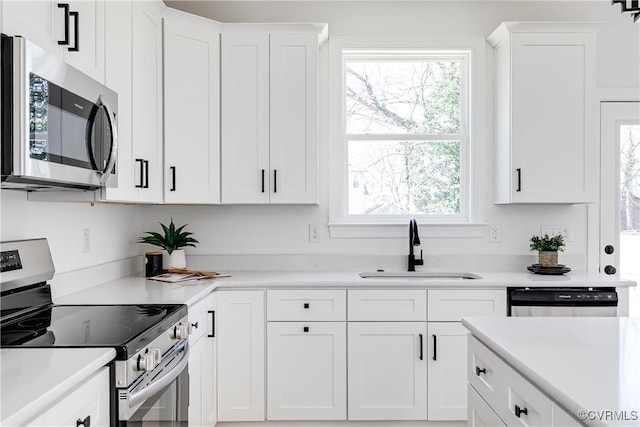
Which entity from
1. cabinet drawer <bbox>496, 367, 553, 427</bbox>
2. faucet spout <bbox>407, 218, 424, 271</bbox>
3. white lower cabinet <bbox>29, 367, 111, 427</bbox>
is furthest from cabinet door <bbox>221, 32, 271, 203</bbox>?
cabinet drawer <bbox>496, 367, 553, 427</bbox>

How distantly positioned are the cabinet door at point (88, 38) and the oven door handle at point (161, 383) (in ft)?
3.90

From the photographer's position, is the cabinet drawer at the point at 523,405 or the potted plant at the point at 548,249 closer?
the cabinet drawer at the point at 523,405

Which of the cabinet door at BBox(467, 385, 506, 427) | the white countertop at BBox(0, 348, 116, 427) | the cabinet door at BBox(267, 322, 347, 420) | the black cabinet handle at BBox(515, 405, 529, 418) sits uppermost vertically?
the white countertop at BBox(0, 348, 116, 427)

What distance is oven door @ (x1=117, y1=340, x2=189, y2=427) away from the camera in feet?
4.86

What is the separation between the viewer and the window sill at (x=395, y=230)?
347 cm

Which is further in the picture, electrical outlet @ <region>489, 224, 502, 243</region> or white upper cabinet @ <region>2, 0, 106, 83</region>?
electrical outlet @ <region>489, 224, 502, 243</region>

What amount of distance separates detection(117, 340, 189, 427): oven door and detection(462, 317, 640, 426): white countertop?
1109 millimetres

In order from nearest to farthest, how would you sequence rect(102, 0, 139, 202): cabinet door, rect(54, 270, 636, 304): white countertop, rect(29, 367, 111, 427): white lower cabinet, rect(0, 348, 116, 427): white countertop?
rect(0, 348, 116, 427): white countertop < rect(29, 367, 111, 427): white lower cabinet < rect(102, 0, 139, 202): cabinet door < rect(54, 270, 636, 304): white countertop

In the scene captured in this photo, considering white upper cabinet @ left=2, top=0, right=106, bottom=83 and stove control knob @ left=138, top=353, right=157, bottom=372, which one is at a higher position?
white upper cabinet @ left=2, top=0, right=106, bottom=83

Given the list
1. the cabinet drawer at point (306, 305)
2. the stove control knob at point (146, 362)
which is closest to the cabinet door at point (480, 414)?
the stove control knob at point (146, 362)

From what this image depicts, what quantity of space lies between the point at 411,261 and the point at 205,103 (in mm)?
1689

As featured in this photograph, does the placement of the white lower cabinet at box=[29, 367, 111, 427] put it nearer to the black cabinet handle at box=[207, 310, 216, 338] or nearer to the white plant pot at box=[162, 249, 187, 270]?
the black cabinet handle at box=[207, 310, 216, 338]

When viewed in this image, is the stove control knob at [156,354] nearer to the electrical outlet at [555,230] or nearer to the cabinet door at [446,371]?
the cabinet door at [446,371]

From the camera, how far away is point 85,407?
129 cm
